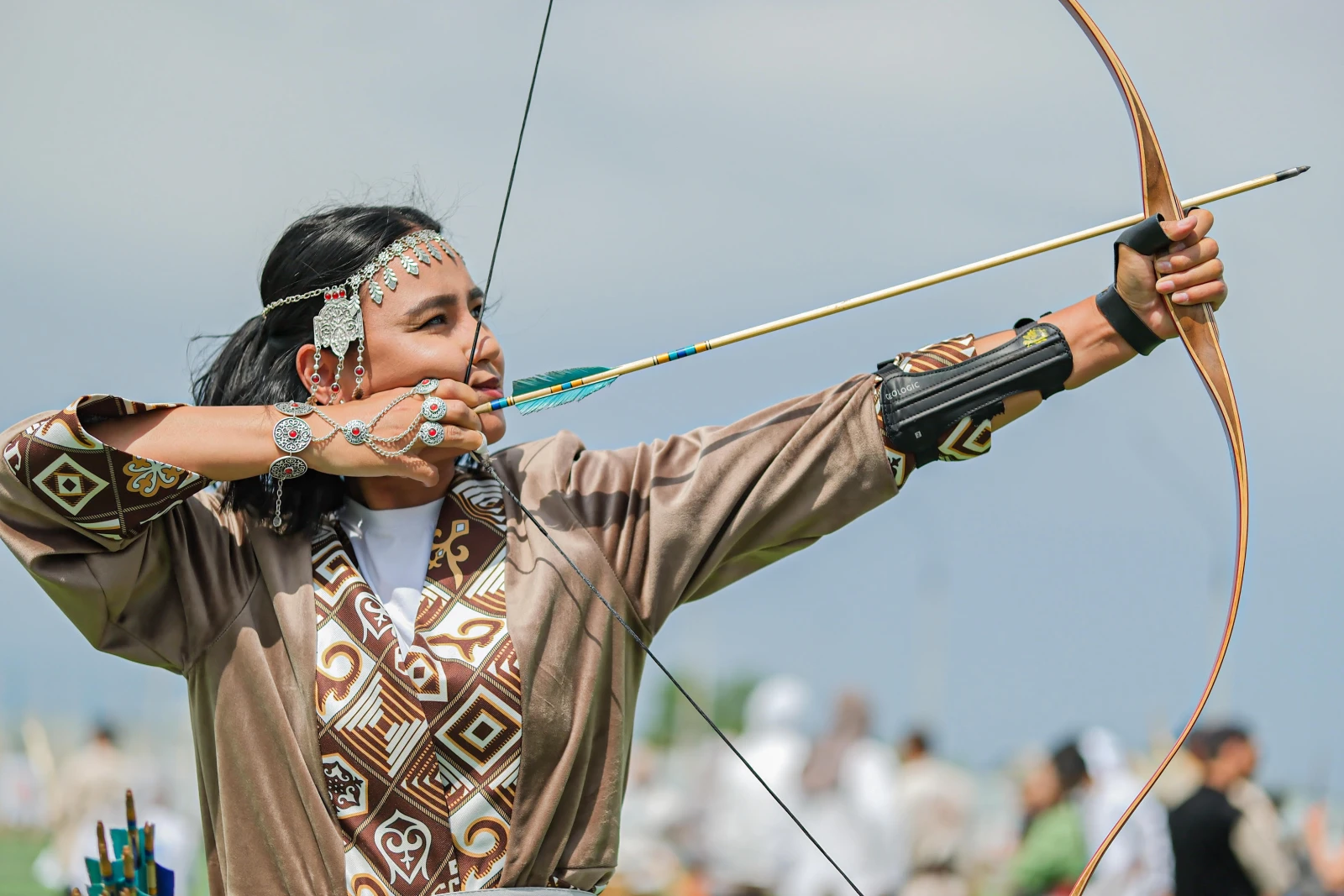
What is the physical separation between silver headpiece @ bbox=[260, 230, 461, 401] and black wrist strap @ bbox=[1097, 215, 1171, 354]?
96 cm

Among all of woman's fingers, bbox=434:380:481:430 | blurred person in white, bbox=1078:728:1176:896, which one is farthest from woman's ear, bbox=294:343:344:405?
blurred person in white, bbox=1078:728:1176:896

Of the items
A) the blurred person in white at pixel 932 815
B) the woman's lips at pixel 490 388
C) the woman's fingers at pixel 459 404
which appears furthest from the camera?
the blurred person in white at pixel 932 815

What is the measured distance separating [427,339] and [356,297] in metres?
0.14

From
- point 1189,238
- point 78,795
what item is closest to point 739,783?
point 78,795

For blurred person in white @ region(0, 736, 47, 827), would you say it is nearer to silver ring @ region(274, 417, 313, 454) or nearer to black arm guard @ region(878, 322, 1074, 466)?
silver ring @ region(274, 417, 313, 454)

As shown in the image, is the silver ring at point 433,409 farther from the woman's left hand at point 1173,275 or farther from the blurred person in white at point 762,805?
the blurred person in white at point 762,805

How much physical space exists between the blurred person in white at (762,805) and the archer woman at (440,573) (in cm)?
270

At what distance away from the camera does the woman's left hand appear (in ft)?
6.18

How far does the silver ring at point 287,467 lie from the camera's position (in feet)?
6.38

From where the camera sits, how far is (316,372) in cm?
225

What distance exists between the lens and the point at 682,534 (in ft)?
6.48

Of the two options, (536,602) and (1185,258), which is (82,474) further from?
(1185,258)

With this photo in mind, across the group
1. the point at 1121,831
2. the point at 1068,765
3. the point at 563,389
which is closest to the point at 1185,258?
the point at 563,389

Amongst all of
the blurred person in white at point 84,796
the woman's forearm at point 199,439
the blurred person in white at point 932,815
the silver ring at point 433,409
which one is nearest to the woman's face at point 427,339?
the silver ring at point 433,409
